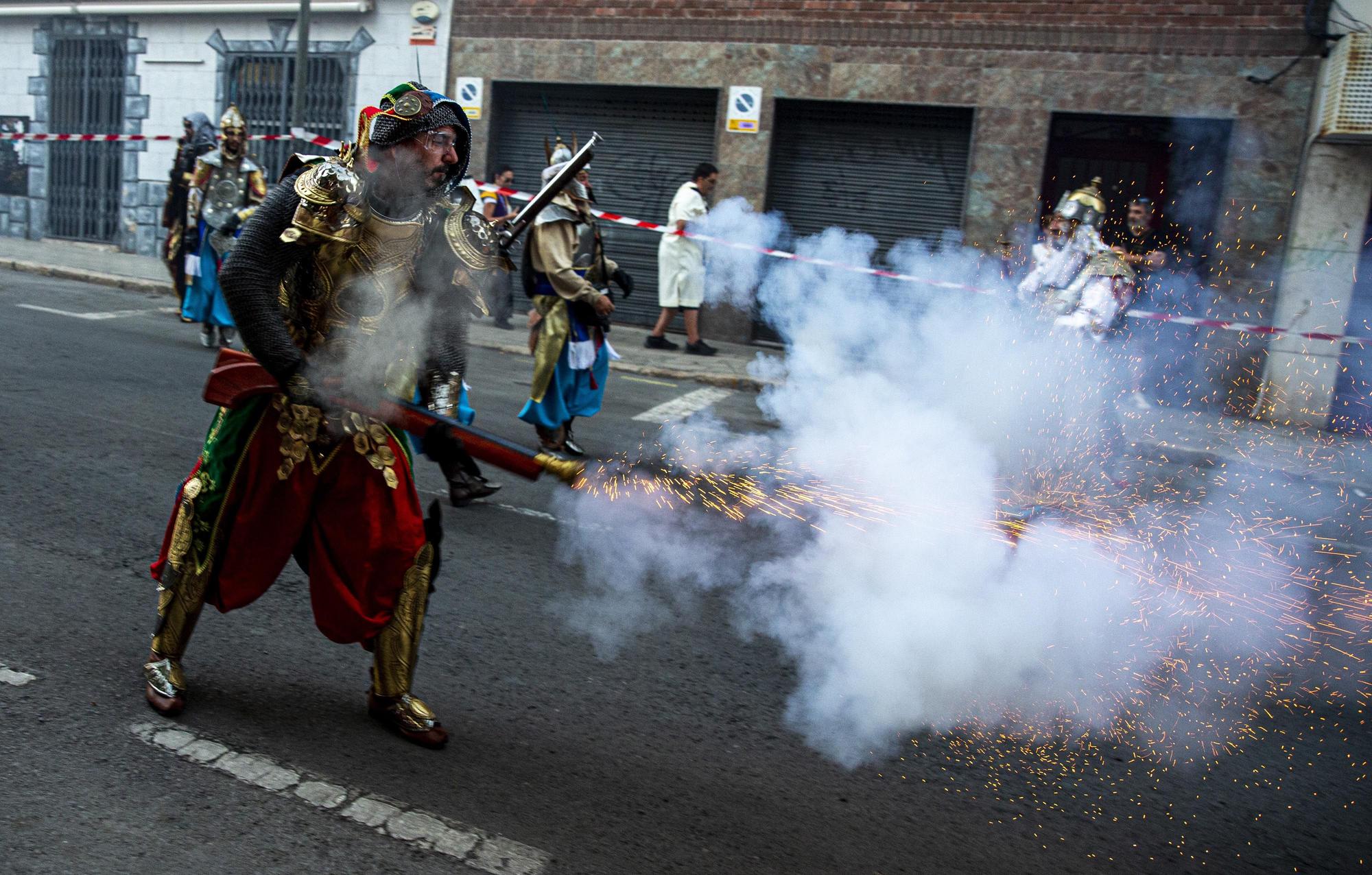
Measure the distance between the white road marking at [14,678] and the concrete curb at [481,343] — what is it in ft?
19.8

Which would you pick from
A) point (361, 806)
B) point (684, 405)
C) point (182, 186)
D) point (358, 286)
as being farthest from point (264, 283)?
point (182, 186)

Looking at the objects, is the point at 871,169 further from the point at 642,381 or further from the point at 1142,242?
the point at 642,381

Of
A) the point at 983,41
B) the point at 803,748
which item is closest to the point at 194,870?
the point at 803,748

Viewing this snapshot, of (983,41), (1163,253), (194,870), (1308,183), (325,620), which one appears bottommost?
(194,870)

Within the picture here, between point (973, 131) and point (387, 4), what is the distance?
814 cm

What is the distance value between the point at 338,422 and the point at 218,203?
7.23 m

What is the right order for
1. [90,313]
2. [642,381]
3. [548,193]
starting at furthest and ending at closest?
[90,313] < [642,381] < [548,193]

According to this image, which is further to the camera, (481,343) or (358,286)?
(481,343)

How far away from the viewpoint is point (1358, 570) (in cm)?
628

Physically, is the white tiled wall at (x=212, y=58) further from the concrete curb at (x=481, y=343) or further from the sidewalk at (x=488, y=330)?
the concrete curb at (x=481, y=343)

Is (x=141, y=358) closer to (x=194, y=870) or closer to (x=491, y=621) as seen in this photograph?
(x=491, y=621)

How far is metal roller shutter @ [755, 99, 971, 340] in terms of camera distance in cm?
1307

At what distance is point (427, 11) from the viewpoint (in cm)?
1511

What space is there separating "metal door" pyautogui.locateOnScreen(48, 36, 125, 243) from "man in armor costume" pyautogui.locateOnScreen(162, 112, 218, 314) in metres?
8.99
